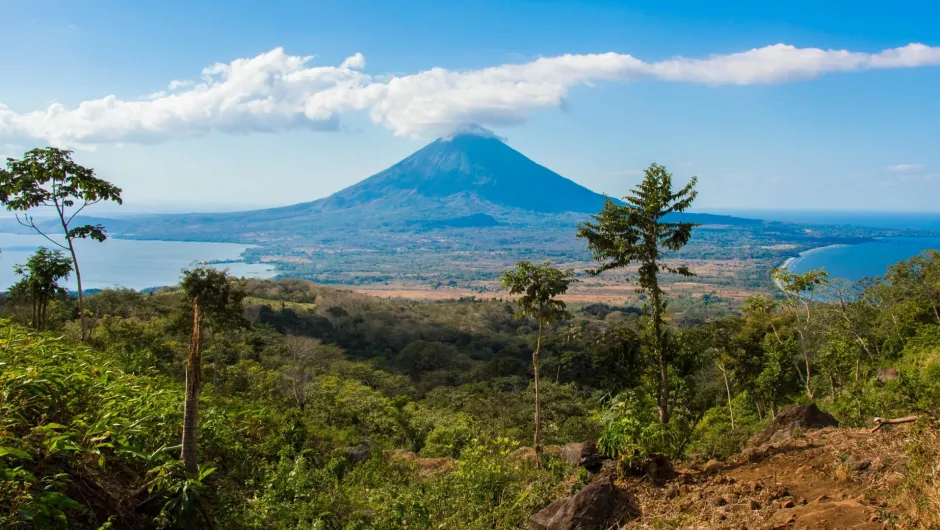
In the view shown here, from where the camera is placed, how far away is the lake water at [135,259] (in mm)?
80738

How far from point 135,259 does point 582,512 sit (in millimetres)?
133451

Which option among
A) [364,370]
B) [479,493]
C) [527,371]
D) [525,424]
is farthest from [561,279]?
[527,371]

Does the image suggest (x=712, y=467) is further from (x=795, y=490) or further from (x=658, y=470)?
(x=795, y=490)

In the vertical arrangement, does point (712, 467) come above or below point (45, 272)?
below

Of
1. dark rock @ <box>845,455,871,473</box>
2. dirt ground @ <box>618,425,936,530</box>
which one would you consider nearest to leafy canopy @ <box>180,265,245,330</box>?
dirt ground @ <box>618,425,936,530</box>

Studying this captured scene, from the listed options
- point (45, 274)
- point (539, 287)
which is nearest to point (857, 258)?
point (539, 287)

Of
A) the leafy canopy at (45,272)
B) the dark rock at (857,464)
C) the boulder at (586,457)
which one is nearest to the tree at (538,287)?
the boulder at (586,457)

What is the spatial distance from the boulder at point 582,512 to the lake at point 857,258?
183ft

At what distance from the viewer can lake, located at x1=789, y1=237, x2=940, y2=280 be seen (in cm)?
8550

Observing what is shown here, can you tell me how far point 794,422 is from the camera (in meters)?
7.13

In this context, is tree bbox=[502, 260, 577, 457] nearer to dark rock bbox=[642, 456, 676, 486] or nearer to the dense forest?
the dense forest

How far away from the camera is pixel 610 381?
1503 centimetres

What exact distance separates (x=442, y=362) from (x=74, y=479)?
29497 mm

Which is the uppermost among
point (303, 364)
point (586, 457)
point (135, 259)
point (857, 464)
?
point (857, 464)
